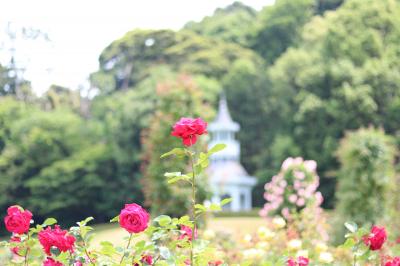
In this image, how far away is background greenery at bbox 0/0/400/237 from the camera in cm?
2397

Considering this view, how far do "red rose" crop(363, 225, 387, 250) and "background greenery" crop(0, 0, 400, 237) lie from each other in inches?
697

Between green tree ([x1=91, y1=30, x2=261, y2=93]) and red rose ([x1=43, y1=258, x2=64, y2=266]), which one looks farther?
green tree ([x1=91, y1=30, x2=261, y2=93])

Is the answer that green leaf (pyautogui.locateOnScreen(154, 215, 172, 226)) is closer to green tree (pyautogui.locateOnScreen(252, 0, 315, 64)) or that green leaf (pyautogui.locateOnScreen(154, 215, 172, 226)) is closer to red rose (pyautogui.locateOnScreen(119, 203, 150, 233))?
red rose (pyautogui.locateOnScreen(119, 203, 150, 233))

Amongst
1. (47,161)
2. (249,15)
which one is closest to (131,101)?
(47,161)

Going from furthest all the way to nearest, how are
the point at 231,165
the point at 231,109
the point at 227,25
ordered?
the point at 227,25
the point at 231,109
the point at 231,165

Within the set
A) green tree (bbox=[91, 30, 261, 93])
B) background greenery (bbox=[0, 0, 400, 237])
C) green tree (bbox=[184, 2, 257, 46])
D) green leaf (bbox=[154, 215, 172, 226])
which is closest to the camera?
green leaf (bbox=[154, 215, 172, 226])

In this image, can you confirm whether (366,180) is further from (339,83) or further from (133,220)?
(339,83)

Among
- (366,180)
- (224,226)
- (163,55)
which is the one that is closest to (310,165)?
(366,180)

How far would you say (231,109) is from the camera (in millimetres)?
28969

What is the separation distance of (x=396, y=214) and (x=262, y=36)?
23.1 meters

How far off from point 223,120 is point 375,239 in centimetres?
2456

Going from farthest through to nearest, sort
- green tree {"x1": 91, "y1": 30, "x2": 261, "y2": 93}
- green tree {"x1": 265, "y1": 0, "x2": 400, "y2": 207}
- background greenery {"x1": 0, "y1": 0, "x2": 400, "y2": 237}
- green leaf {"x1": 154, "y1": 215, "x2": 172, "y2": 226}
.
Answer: green tree {"x1": 91, "y1": 30, "x2": 261, "y2": 93} → green tree {"x1": 265, "y1": 0, "x2": 400, "y2": 207} → background greenery {"x1": 0, "y1": 0, "x2": 400, "y2": 237} → green leaf {"x1": 154, "y1": 215, "x2": 172, "y2": 226}

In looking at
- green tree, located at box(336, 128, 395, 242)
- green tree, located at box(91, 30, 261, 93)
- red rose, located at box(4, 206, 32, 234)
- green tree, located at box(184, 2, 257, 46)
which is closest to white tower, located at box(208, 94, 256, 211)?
green tree, located at box(91, 30, 261, 93)

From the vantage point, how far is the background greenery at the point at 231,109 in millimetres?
23969
